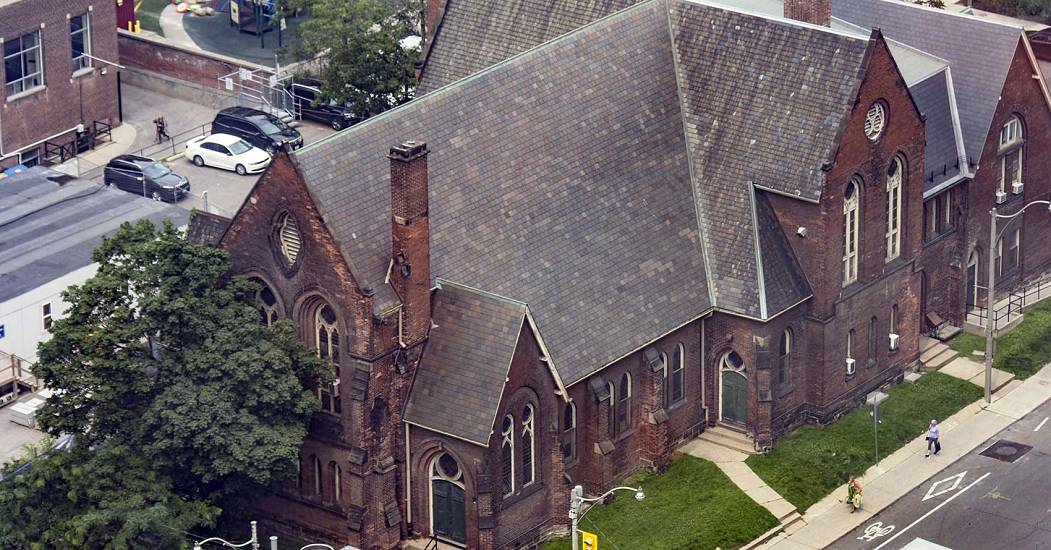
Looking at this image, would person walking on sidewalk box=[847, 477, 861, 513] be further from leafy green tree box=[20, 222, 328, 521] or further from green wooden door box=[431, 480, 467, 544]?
leafy green tree box=[20, 222, 328, 521]

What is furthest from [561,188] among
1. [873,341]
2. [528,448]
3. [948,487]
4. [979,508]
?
[979,508]

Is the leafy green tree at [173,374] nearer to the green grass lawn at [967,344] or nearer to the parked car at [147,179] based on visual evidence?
the parked car at [147,179]

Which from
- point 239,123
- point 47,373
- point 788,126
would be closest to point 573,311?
point 788,126

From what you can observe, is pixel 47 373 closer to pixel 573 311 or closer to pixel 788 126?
pixel 573 311

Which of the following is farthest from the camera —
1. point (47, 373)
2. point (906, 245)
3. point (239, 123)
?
point (239, 123)

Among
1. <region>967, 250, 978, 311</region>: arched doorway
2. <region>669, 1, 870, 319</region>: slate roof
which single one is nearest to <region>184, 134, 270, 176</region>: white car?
<region>669, 1, 870, 319</region>: slate roof

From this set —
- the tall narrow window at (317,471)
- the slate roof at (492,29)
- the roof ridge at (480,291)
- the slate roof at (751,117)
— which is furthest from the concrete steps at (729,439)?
the slate roof at (492,29)
